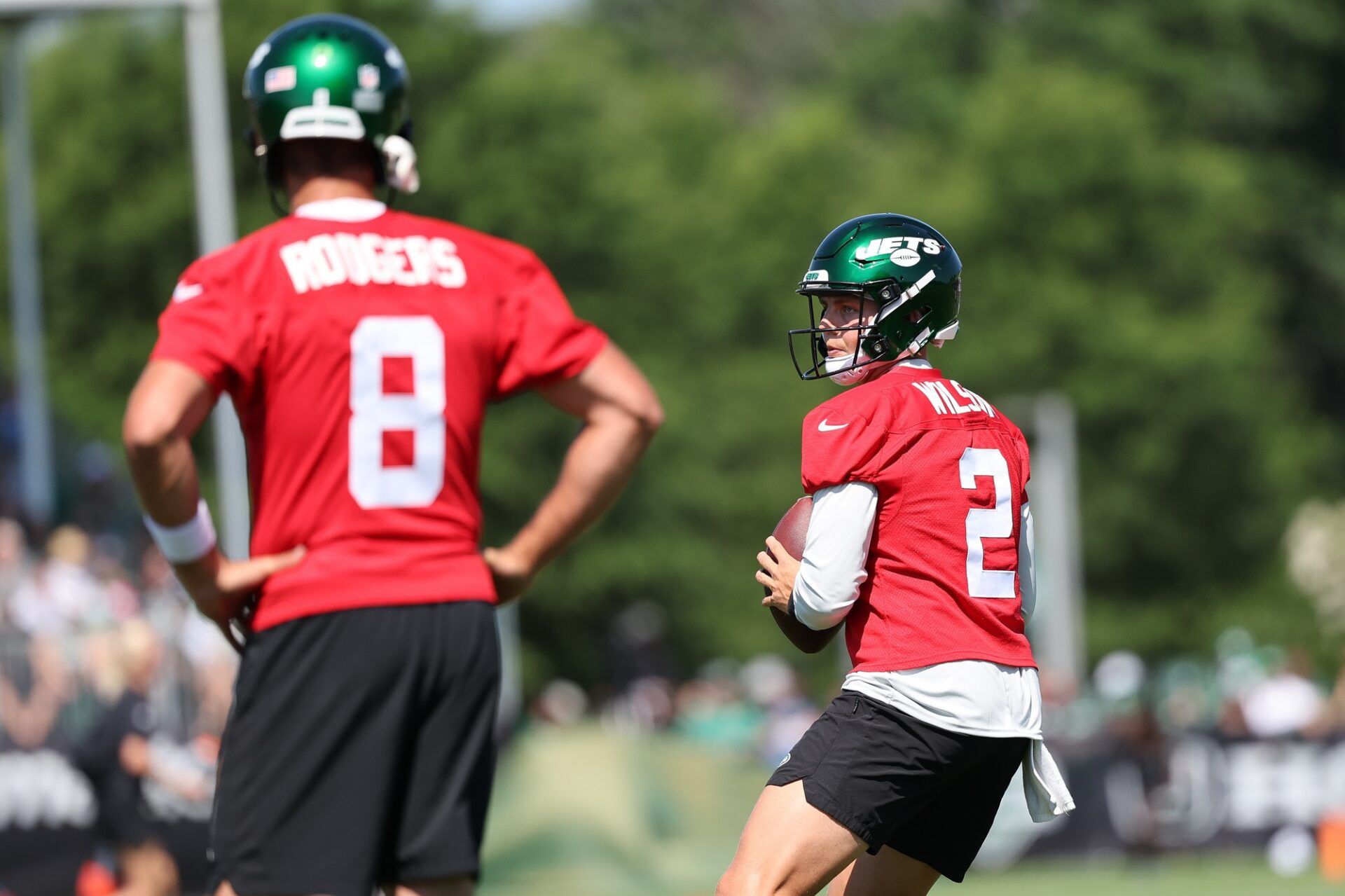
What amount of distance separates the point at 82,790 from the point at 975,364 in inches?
1257

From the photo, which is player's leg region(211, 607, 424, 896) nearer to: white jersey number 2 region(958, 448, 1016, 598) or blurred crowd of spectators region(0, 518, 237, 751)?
white jersey number 2 region(958, 448, 1016, 598)

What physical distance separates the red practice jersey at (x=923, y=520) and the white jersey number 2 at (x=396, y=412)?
1.12 m

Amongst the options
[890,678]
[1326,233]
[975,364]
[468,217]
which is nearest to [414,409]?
[890,678]

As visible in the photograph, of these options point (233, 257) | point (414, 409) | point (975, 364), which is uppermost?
point (233, 257)

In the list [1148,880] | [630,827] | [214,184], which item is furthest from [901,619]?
[1148,880]

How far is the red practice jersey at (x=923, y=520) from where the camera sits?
16.7 feet

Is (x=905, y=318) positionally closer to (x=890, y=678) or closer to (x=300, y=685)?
(x=890, y=678)

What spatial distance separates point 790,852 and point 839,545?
0.76 metres

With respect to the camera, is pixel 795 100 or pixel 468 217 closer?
pixel 468 217

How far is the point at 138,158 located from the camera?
3959 centimetres

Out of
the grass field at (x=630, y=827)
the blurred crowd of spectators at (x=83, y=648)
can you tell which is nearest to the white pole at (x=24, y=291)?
the blurred crowd of spectators at (x=83, y=648)

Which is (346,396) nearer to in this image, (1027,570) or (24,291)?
(1027,570)

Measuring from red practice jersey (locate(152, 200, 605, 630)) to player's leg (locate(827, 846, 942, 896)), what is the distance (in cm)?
164

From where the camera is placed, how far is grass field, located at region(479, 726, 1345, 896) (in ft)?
48.3
